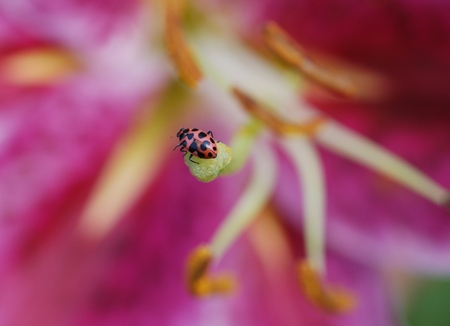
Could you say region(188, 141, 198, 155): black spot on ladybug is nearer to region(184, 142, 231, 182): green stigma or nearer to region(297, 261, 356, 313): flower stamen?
region(184, 142, 231, 182): green stigma

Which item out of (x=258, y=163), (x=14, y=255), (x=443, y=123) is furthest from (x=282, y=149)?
(x=14, y=255)

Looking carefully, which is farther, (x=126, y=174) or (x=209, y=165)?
(x=126, y=174)

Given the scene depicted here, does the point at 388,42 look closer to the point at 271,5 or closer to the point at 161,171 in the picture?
the point at 271,5

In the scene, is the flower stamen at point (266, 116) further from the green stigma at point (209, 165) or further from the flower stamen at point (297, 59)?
the green stigma at point (209, 165)

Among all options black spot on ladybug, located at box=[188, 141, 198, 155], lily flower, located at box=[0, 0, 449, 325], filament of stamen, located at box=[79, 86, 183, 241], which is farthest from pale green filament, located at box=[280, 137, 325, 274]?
black spot on ladybug, located at box=[188, 141, 198, 155]

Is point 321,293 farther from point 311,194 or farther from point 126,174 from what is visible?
point 126,174

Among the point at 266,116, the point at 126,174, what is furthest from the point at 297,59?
the point at 126,174
